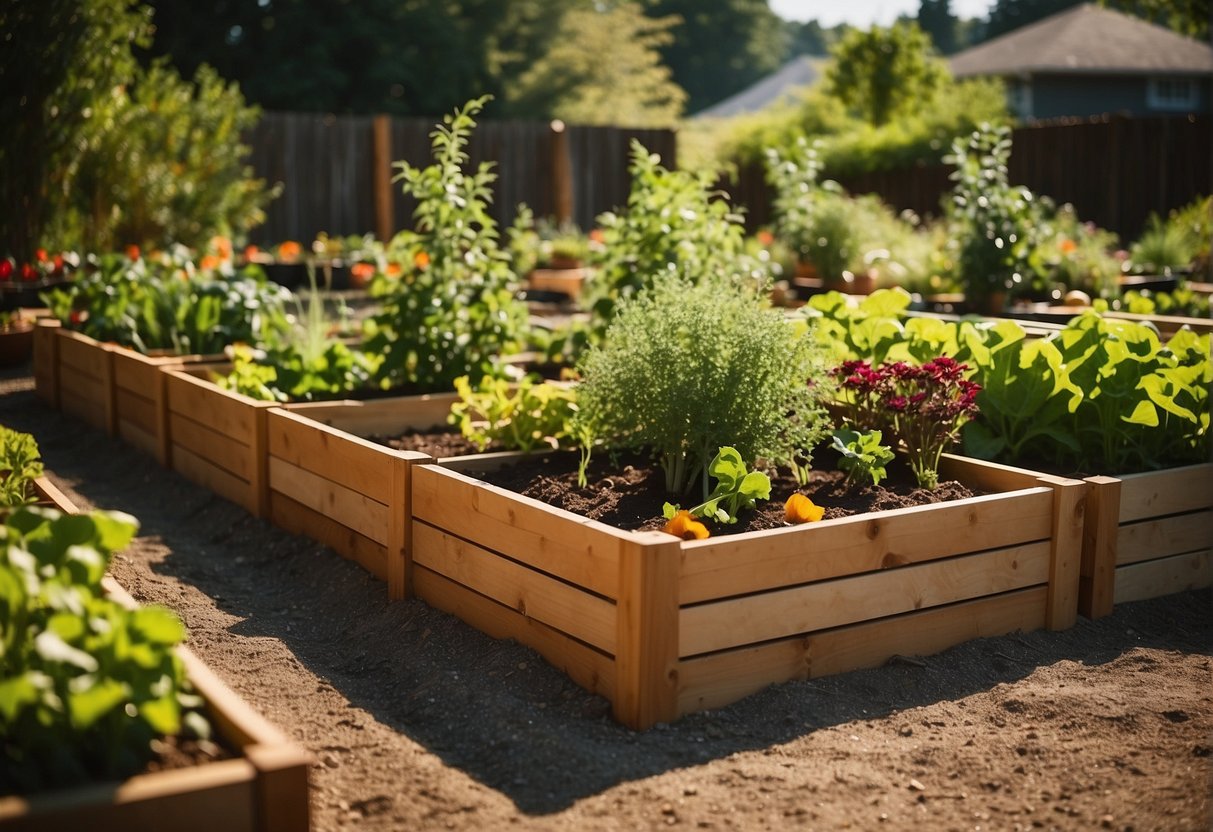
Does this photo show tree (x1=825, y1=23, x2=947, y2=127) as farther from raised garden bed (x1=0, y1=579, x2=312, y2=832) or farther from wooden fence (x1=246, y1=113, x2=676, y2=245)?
raised garden bed (x1=0, y1=579, x2=312, y2=832)

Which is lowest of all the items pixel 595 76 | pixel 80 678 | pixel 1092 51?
pixel 80 678

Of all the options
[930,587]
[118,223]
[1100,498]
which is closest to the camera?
[930,587]

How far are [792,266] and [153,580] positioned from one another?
757 centimetres

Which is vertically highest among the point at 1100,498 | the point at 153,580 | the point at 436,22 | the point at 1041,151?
the point at 436,22

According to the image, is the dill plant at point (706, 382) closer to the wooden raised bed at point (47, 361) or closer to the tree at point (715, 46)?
the wooden raised bed at point (47, 361)

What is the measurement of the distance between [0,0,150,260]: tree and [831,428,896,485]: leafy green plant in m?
5.84

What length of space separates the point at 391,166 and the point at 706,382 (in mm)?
11056

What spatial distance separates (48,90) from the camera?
301 inches

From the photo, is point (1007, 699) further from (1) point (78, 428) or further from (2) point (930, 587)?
(1) point (78, 428)

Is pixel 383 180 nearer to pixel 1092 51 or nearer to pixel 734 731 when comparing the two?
pixel 734 731

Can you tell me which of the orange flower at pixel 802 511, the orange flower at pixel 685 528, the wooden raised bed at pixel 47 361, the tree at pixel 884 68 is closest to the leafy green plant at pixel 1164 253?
the orange flower at pixel 802 511

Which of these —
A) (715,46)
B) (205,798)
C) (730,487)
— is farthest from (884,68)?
(715,46)

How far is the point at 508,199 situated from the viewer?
15.7m

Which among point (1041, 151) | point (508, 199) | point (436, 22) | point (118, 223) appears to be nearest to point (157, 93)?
point (118, 223)
